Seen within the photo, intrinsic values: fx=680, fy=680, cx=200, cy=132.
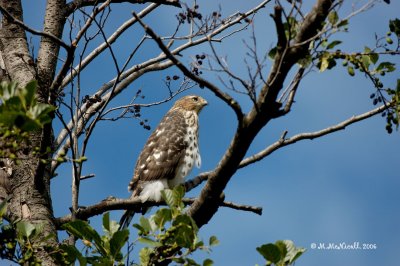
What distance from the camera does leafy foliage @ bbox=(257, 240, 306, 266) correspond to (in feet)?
12.1

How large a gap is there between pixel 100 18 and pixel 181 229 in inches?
113

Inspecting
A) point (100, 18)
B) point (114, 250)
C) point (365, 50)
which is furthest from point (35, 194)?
point (365, 50)

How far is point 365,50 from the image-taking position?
4012mm

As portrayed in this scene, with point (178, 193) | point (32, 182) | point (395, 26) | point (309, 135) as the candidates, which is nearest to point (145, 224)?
point (178, 193)

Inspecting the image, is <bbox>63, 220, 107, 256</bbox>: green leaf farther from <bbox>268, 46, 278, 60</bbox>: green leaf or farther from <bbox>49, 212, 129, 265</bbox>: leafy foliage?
<bbox>268, 46, 278, 60</bbox>: green leaf

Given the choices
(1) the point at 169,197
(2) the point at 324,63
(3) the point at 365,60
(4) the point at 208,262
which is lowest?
(4) the point at 208,262

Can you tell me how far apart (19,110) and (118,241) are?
1127 millimetres

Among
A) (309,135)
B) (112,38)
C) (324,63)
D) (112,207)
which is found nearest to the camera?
(324,63)

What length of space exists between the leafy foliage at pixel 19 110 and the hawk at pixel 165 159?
419 cm

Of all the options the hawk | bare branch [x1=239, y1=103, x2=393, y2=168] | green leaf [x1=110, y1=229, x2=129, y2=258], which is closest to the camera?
green leaf [x1=110, y1=229, x2=129, y2=258]

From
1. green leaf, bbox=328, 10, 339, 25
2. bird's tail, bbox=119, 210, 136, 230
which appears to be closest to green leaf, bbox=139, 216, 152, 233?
green leaf, bbox=328, 10, 339, 25

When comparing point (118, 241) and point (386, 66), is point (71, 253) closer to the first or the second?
point (118, 241)

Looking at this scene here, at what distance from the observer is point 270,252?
3697mm

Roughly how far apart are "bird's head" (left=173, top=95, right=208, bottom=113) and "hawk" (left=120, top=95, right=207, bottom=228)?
706 millimetres
